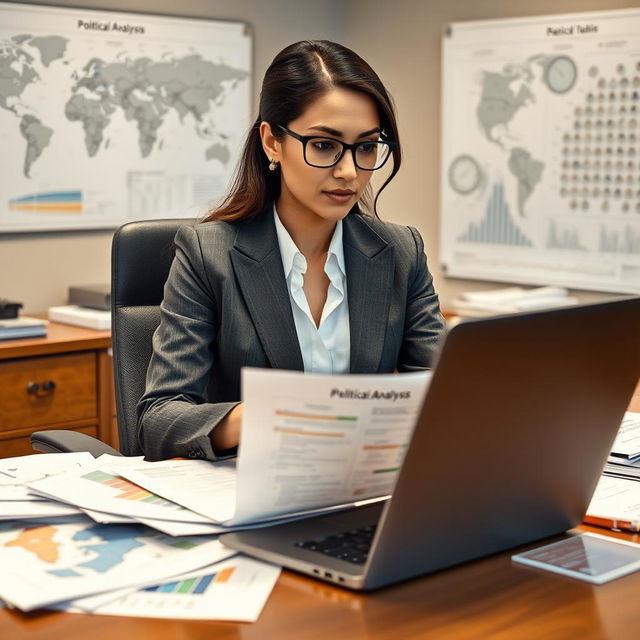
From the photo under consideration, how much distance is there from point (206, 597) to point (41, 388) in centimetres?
207

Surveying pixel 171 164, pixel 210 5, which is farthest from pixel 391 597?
pixel 210 5

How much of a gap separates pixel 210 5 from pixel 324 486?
304 cm

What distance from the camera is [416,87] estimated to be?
13.1 ft

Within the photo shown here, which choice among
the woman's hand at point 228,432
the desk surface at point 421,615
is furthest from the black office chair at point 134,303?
the desk surface at point 421,615

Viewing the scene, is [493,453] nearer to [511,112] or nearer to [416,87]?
[511,112]

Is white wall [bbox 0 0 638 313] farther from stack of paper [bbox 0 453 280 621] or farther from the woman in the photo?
stack of paper [bbox 0 453 280 621]

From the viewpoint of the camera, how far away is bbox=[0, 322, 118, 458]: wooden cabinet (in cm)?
293

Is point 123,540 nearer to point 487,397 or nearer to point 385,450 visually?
point 385,450

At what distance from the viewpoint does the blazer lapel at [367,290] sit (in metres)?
1.89

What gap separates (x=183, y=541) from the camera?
1196 mm

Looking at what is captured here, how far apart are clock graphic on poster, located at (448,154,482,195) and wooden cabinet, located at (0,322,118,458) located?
1515 mm

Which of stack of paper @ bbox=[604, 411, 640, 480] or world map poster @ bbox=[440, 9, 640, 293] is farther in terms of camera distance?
world map poster @ bbox=[440, 9, 640, 293]

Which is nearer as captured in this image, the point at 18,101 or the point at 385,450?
the point at 385,450

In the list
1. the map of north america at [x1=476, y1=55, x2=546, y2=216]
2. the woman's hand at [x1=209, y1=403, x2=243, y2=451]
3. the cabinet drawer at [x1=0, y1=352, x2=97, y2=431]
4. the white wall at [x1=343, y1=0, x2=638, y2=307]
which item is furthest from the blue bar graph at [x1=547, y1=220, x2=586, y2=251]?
the woman's hand at [x1=209, y1=403, x2=243, y2=451]
